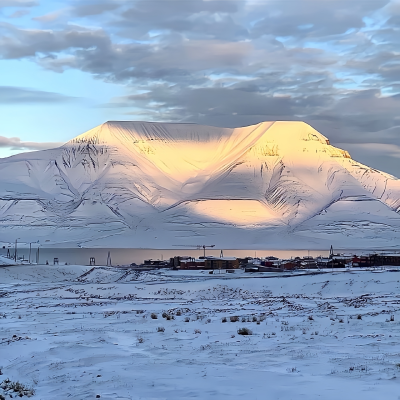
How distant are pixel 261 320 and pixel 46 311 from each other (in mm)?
11096

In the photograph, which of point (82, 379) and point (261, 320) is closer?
point (82, 379)

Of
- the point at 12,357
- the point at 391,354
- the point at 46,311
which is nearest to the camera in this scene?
the point at 391,354

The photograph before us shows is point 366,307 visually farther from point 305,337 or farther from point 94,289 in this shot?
point 94,289

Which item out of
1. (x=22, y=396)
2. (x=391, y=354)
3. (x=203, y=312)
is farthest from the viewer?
(x=203, y=312)

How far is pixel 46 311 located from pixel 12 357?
13173 millimetres

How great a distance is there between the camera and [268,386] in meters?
13.0

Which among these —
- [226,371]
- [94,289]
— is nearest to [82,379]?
[226,371]

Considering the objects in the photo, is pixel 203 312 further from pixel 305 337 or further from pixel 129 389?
pixel 129 389

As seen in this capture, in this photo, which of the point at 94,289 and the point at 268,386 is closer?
the point at 268,386

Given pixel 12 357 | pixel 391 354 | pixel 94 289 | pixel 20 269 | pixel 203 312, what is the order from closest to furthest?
1. pixel 391 354
2. pixel 12 357
3. pixel 203 312
4. pixel 94 289
5. pixel 20 269

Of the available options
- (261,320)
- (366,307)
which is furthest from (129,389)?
(366,307)

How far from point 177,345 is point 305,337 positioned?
140 inches

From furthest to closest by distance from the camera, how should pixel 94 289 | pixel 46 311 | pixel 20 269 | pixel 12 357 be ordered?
pixel 20 269
pixel 94 289
pixel 46 311
pixel 12 357

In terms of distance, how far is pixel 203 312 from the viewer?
2766 cm
